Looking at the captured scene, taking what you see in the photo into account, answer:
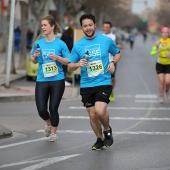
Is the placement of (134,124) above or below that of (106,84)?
below

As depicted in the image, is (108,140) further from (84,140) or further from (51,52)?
(51,52)

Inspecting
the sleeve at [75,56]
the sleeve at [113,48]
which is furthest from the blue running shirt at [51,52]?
the sleeve at [113,48]

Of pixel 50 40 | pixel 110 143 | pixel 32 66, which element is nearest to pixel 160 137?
pixel 110 143

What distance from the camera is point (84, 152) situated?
30.4 ft

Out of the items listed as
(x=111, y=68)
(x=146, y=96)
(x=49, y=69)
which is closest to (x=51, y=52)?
(x=49, y=69)

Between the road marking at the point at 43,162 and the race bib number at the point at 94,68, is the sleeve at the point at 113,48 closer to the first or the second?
the race bib number at the point at 94,68

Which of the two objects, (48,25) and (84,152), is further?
(48,25)

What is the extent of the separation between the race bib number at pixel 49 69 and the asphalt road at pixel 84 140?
106 cm

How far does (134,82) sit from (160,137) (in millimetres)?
13561

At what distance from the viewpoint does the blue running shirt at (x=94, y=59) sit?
9203 mm

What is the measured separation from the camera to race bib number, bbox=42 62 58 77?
33.3 feet

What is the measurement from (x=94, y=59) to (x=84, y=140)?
176 cm

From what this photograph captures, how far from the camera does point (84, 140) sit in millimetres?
10477

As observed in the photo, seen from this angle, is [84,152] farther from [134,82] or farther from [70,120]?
[134,82]
